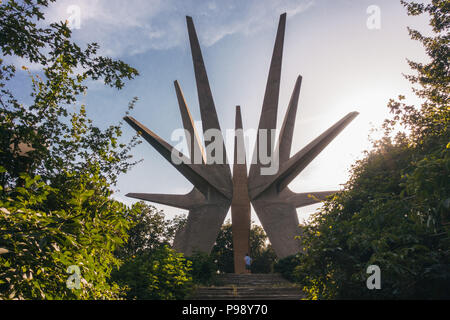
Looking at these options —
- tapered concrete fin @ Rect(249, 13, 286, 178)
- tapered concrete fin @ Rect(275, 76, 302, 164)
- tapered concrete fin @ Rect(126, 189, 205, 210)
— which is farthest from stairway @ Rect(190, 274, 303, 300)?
tapered concrete fin @ Rect(275, 76, 302, 164)

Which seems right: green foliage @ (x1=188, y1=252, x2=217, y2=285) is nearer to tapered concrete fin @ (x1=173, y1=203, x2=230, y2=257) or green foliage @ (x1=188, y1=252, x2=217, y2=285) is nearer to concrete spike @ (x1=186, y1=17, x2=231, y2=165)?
tapered concrete fin @ (x1=173, y1=203, x2=230, y2=257)

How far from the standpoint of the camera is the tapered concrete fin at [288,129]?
17969mm

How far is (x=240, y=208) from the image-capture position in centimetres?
1753

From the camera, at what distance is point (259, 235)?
4059cm

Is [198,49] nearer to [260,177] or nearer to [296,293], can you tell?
[260,177]

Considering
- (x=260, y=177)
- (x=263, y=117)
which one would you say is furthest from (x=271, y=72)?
(x=260, y=177)

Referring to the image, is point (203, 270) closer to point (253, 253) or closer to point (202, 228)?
point (202, 228)

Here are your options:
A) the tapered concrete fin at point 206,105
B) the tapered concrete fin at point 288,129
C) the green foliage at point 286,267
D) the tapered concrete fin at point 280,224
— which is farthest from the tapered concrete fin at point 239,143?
the green foliage at point 286,267

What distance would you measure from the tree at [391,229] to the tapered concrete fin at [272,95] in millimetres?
10473

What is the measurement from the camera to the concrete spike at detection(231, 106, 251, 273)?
Result: 17156 millimetres

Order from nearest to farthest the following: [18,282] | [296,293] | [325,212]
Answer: [18,282] → [325,212] → [296,293]

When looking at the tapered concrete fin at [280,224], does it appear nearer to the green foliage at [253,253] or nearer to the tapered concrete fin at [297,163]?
the tapered concrete fin at [297,163]

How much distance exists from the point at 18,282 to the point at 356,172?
21.0 ft
